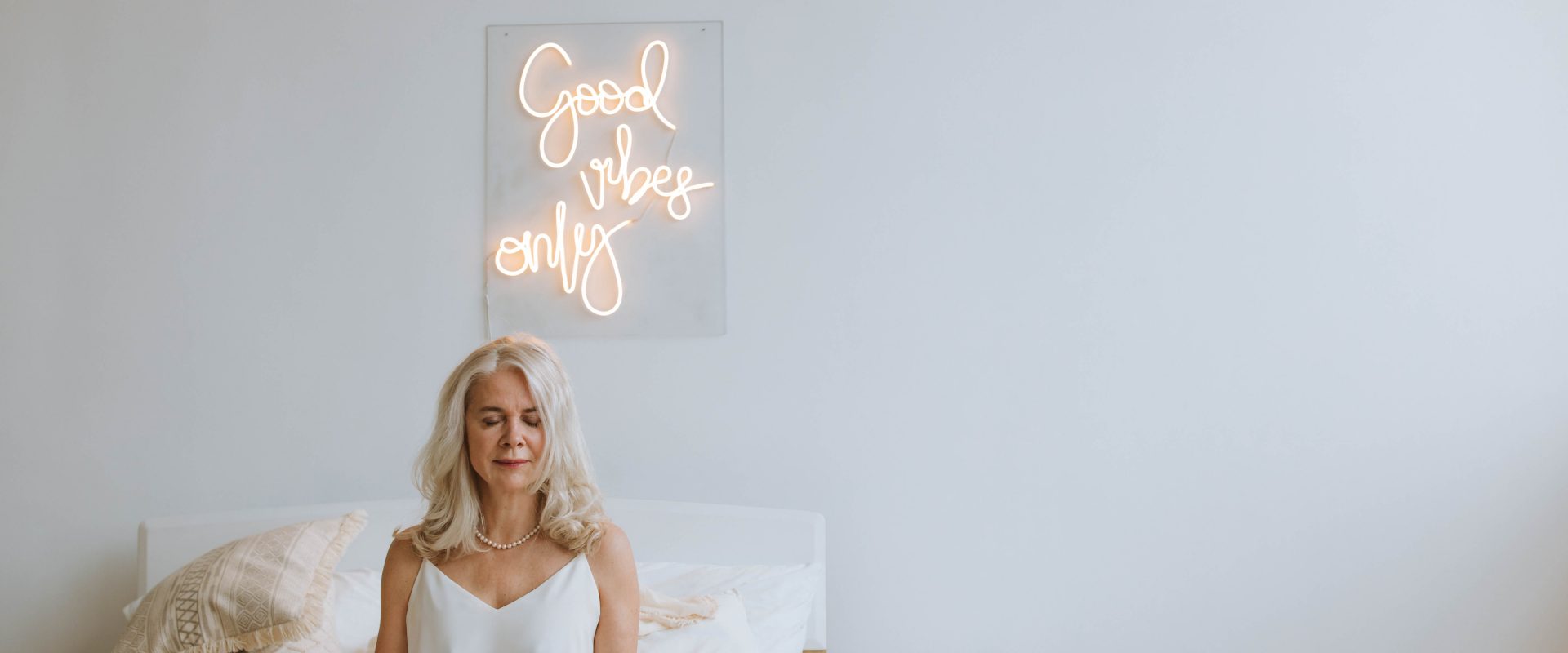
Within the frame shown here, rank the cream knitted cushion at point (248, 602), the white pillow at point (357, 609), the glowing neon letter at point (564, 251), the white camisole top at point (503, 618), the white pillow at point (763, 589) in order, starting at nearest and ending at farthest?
the white camisole top at point (503, 618) → the cream knitted cushion at point (248, 602) → the white pillow at point (357, 609) → the white pillow at point (763, 589) → the glowing neon letter at point (564, 251)

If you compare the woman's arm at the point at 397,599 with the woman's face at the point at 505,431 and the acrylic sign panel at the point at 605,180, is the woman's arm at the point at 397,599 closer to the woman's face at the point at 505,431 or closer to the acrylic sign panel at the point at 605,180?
the woman's face at the point at 505,431

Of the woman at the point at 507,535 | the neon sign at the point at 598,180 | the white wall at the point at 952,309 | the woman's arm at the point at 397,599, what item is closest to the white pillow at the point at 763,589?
the white wall at the point at 952,309

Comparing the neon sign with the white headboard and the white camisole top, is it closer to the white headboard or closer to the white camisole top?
the white headboard

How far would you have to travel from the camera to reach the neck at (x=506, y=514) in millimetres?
1553

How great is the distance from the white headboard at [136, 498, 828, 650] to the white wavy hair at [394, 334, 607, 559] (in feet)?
3.46

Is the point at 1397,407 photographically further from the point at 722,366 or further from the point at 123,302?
the point at 123,302

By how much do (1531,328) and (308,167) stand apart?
2.99 metres

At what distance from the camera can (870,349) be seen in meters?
2.72

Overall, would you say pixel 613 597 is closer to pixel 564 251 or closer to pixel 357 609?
pixel 357 609

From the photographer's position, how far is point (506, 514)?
155 centimetres

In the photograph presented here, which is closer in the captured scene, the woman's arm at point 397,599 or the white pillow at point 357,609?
the woman's arm at point 397,599

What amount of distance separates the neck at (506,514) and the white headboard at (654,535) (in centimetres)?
104

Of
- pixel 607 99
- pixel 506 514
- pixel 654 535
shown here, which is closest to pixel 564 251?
pixel 607 99

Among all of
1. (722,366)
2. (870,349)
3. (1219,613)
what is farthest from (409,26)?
(1219,613)
